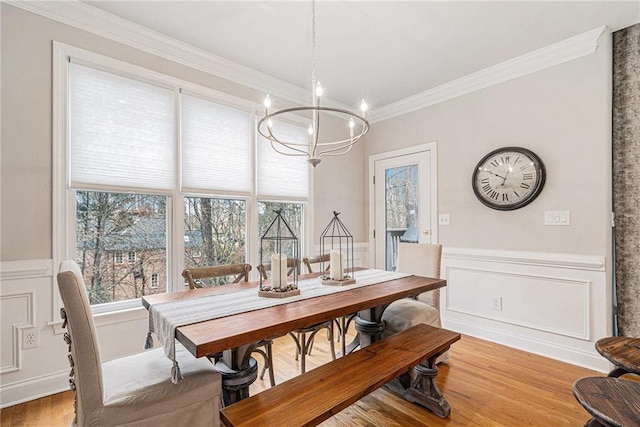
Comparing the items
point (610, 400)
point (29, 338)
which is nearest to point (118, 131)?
point (29, 338)

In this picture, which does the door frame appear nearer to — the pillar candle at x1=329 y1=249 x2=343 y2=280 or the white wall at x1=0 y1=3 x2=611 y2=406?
the white wall at x1=0 y1=3 x2=611 y2=406

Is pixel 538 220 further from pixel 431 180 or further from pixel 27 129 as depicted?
pixel 27 129

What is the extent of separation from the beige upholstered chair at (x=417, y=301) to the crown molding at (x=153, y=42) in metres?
2.24

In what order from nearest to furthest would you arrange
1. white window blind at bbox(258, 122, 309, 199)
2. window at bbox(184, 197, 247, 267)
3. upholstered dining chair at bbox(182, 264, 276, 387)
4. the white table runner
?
the white table runner
upholstered dining chair at bbox(182, 264, 276, 387)
window at bbox(184, 197, 247, 267)
white window blind at bbox(258, 122, 309, 199)

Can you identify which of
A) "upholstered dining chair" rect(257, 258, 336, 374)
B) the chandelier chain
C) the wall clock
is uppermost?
the chandelier chain

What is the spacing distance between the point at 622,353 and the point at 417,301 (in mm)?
1327

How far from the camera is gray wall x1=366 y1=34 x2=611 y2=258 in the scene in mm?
2564

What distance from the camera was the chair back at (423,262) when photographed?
277 cm

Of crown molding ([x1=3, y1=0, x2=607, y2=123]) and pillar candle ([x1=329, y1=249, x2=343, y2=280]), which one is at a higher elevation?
crown molding ([x1=3, y1=0, x2=607, y2=123])

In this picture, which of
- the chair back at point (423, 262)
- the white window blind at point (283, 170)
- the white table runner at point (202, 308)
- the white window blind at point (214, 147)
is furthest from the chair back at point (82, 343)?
the chair back at point (423, 262)

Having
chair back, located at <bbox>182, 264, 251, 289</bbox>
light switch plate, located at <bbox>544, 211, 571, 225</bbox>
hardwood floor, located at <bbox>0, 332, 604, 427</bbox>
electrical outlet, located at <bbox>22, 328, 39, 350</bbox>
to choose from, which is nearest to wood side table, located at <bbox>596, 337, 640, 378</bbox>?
hardwood floor, located at <bbox>0, 332, 604, 427</bbox>

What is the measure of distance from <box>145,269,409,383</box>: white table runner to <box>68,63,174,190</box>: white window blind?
1.34m

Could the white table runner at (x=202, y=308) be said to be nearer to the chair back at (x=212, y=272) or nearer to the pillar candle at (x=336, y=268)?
the pillar candle at (x=336, y=268)

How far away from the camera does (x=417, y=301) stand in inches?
108
